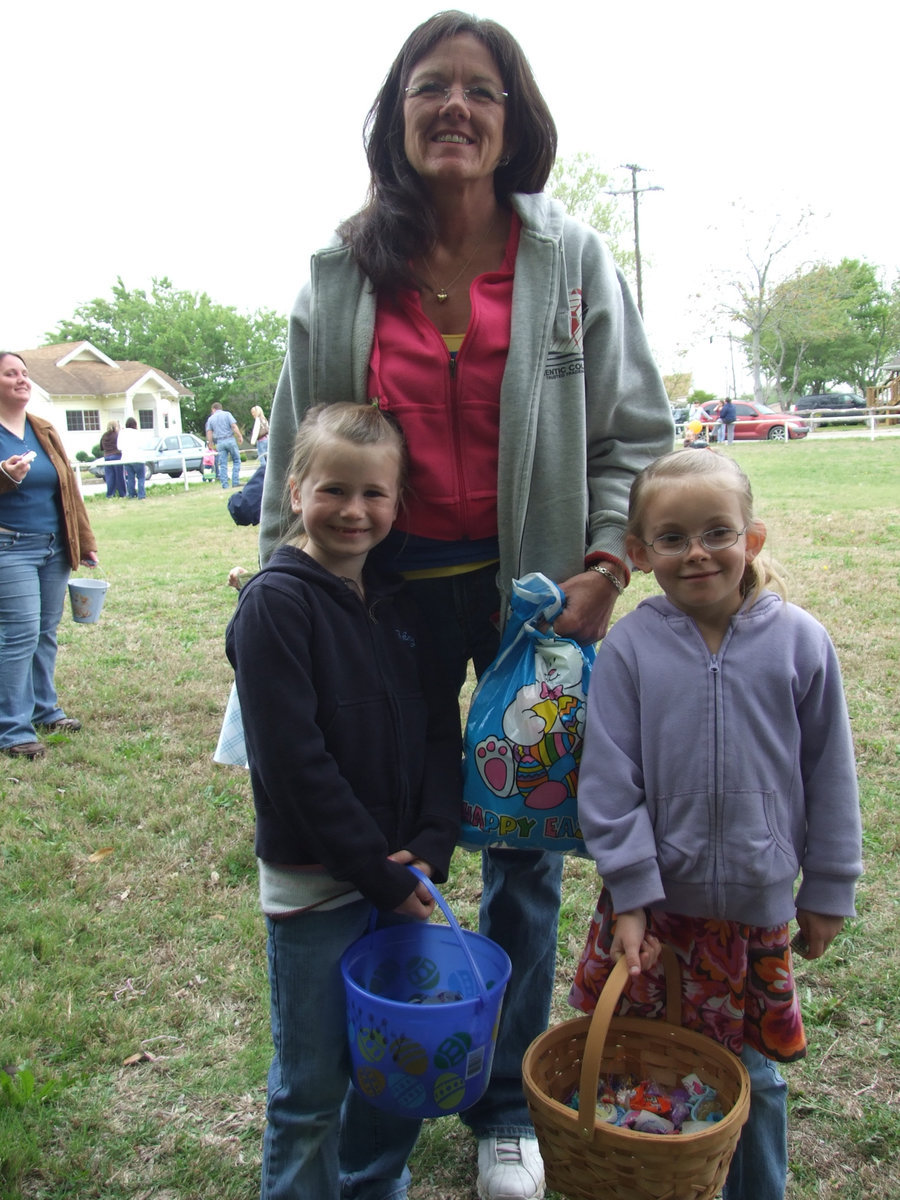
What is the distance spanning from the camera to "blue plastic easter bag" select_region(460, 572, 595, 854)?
6.19 ft

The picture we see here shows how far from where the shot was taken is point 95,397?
47.3 m

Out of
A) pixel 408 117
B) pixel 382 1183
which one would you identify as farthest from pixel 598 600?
pixel 382 1183

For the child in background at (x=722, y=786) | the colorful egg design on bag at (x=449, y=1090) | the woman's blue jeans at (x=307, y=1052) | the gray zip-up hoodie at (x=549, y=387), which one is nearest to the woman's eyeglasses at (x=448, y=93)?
the gray zip-up hoodie at (x=549, y=387)

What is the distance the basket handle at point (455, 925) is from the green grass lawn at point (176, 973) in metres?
0.53

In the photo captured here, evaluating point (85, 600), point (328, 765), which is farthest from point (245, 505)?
point (328, 765)

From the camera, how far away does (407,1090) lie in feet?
5.42

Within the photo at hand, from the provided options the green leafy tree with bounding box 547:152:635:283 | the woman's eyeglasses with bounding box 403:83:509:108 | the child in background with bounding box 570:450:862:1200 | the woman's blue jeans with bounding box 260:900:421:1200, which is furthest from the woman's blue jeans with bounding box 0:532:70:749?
the green leafy tree with bounding box 547:152:635:283

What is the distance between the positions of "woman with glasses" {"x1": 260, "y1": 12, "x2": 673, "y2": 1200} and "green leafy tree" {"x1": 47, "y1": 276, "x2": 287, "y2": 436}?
2336 inches

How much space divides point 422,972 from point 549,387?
3.96ft

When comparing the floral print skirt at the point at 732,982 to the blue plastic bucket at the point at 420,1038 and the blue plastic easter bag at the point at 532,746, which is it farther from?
the blue plastic bucket at the point at 420,1038

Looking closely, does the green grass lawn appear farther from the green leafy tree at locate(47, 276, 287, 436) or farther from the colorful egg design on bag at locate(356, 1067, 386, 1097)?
the green leafy tree at locate(47, 276, 287, 436)

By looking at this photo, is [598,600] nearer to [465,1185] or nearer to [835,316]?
[465,1185]

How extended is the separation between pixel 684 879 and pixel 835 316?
4952cm

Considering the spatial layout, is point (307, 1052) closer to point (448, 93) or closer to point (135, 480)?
point (448, 93)
